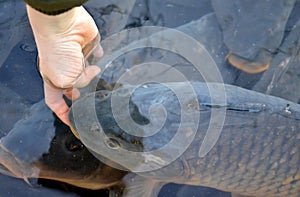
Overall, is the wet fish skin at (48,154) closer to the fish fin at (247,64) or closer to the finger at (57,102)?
the finger at (57,102)

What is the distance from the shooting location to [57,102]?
222 cm

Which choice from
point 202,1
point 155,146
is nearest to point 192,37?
point 202,1

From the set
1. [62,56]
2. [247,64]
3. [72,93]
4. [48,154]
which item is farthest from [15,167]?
[247,64]

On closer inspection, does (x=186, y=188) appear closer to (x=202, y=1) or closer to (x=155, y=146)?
(x=155, y=146)

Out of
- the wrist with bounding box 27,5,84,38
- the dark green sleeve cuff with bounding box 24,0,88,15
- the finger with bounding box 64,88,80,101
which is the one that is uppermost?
the dark green sleeve cuff with bounding box 24,0,88,15

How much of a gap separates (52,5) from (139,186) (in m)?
0.88

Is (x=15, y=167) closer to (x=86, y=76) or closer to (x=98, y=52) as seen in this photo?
(x=86, y=76)

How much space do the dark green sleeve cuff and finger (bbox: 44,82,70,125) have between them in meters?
0.54

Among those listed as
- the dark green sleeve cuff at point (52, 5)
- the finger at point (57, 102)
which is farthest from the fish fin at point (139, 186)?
the dark green sleeve cuff at point (52, 5)

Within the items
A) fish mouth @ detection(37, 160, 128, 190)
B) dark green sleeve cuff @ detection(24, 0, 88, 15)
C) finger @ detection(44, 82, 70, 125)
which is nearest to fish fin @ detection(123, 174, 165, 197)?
fish mouth @ detection(37, 160, 128, 190)

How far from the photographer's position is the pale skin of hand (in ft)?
6.69

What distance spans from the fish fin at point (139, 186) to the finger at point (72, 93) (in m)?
0.39

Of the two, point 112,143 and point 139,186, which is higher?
point 112,143

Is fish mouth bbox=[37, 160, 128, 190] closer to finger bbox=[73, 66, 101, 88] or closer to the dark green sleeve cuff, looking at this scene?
finger bbox=[73, 66, 101, 88]
